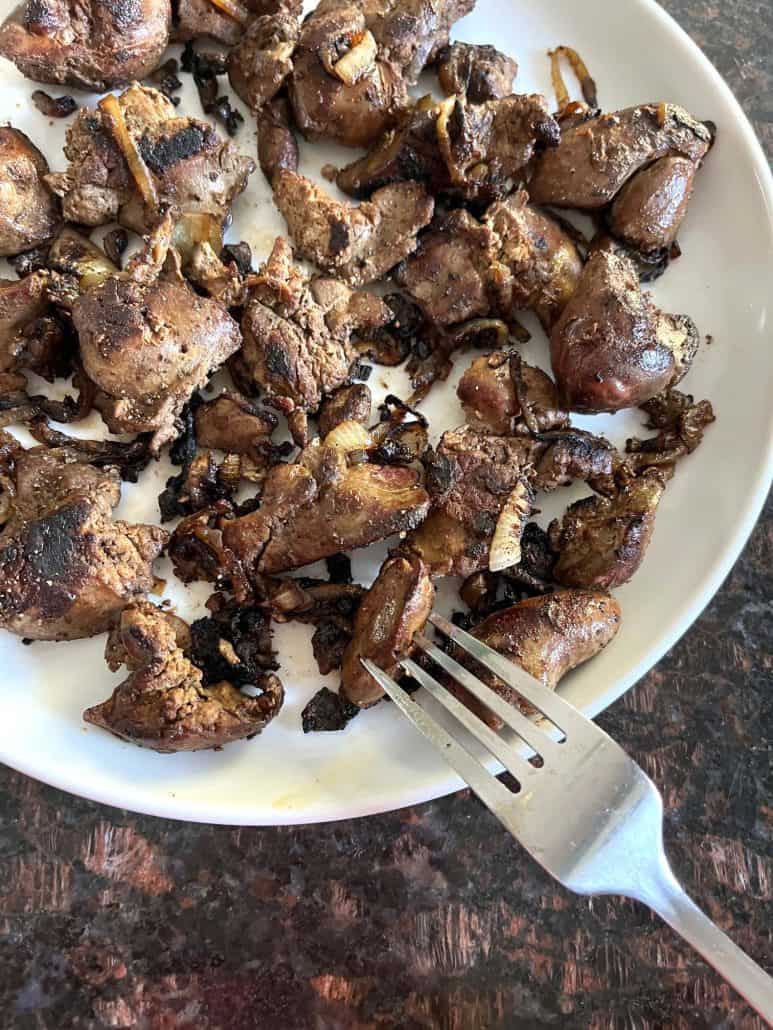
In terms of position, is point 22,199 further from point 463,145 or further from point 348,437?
point 463,145

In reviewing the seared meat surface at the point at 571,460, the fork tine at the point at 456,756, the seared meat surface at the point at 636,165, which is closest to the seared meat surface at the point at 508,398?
the seared meat surface at the point at 571,460

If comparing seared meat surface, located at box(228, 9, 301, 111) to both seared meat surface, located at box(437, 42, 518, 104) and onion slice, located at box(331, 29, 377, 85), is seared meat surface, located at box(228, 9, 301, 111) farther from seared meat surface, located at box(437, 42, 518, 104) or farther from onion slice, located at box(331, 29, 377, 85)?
seared meat surface, located at box(437, 42, 518, 104)

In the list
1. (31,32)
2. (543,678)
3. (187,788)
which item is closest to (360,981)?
(187,788)

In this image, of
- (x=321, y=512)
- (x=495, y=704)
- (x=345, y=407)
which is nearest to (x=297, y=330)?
(x=345, y=407)

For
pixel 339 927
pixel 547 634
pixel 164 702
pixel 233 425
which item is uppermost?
pixel 547 634

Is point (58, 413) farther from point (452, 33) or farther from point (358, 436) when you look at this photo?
point (452, 33)

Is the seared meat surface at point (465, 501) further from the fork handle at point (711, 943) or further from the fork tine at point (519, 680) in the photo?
the fork handle at point (711, 943)

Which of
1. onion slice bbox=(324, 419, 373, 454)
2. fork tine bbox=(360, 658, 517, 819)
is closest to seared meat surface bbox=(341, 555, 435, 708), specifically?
fork tine bbox=(360, 658, 517, 819)

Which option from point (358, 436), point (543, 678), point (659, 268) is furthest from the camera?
point (659, 268)
